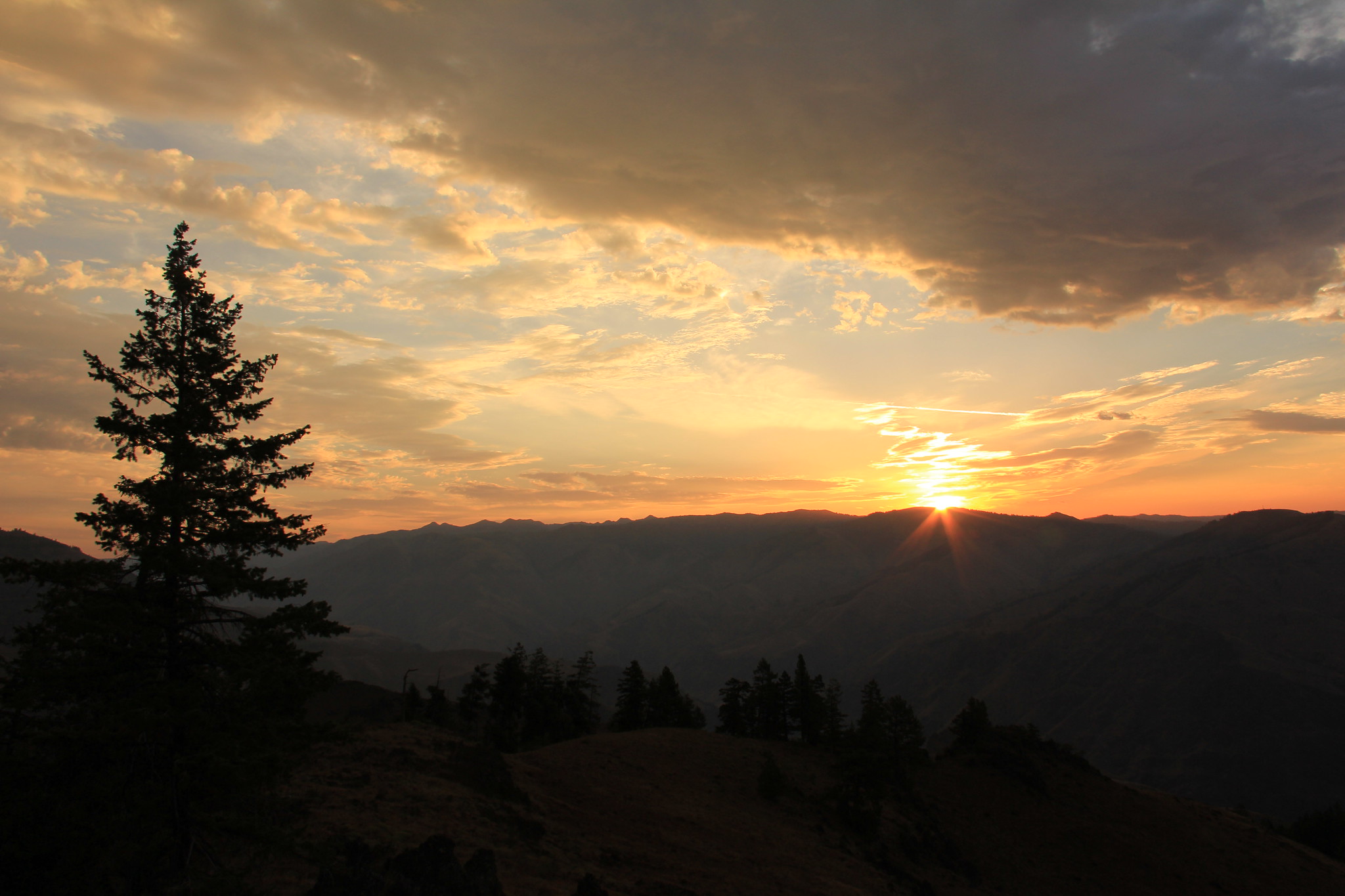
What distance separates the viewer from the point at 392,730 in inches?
1663

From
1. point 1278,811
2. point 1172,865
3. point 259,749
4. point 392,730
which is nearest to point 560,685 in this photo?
point 392,730

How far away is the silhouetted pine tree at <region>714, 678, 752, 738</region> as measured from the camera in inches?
2842

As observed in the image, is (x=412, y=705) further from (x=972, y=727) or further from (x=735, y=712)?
(x=972, y=727)

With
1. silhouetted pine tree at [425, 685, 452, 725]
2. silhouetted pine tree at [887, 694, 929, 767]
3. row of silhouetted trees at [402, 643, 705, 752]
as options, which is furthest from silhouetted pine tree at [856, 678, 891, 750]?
silhouetted pine tree at [425, 685, 452, 725]

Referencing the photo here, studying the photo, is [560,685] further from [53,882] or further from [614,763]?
[53,882]

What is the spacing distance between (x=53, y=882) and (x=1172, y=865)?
67.3m

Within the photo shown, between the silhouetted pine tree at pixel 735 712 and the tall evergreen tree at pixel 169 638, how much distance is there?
61.0 meters

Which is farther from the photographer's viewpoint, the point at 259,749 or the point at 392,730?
the point at 392,730

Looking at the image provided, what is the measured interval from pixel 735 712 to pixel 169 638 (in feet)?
216

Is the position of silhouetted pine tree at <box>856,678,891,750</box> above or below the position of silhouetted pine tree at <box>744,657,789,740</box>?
above

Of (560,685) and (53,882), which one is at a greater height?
(53,882)

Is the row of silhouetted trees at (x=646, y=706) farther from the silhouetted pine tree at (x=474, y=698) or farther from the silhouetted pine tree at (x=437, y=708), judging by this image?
the silhouetted pine tree at (x=437, y=708)

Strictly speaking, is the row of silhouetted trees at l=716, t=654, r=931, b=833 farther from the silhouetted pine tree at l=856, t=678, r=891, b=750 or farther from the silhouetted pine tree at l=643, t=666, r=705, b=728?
the silhouetted pine tree at l=643, t=666, r=705, b=728

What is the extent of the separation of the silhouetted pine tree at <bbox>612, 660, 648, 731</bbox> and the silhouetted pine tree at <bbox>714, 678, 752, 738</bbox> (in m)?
9.02
